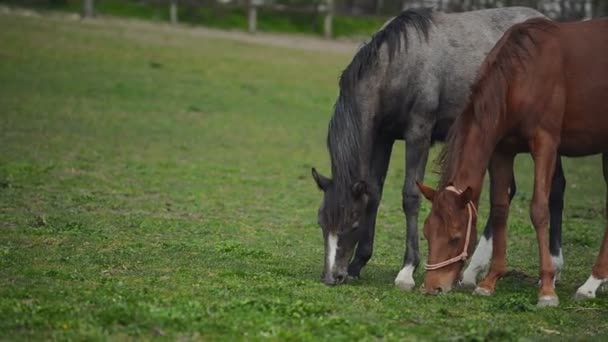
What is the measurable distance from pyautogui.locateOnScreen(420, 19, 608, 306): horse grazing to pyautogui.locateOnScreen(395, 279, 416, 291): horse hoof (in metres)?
0.34

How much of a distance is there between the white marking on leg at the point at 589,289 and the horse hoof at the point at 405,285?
1342 mm

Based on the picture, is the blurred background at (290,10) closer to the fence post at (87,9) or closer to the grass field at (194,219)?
the fence post at (87,9)

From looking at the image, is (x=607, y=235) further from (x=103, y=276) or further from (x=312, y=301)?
(x=103, y=276)

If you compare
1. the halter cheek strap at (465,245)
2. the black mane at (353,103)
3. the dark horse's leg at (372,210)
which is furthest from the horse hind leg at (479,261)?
the black mane at (353,103)

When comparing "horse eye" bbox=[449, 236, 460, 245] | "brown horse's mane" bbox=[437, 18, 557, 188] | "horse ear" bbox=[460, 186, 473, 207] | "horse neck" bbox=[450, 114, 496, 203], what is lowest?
"horse eye" bbox=[449, 236, 460, 245]

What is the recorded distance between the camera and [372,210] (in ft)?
30.3

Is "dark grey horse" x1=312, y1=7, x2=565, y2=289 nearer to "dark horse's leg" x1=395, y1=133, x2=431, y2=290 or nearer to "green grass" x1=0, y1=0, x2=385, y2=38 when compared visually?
"dark horse's leg" x1=395, y1=133, x2=431, y2=290

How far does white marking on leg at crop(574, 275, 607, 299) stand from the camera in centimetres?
873

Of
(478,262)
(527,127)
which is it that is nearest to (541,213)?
(527,127)

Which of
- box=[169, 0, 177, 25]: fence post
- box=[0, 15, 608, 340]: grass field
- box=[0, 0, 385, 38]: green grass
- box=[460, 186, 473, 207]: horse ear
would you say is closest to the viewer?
box=[0, 15, 608, 340]: grass field

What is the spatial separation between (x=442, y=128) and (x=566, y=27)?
1.39 meters

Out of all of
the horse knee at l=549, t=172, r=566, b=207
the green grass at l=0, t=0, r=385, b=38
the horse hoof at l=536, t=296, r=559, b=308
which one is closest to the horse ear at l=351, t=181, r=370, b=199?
the horse hoof at l=536, t=296, r=559, b=308

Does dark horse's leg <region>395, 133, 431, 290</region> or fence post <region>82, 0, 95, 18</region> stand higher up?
dark horse's leg <region>395, 133, 431, 290</region>

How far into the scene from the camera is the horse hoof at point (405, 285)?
8.66 metres
